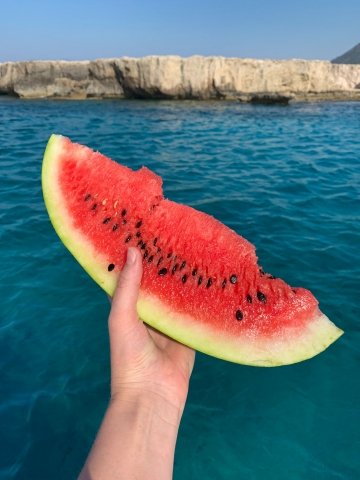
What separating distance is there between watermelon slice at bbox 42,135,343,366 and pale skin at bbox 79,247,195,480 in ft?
0.57

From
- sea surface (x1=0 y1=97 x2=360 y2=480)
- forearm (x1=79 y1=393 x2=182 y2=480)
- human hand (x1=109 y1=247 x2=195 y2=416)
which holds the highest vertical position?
human hand (x1=109 y1=247 x2=195 y2=416)

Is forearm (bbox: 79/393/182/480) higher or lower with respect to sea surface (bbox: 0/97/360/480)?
higher

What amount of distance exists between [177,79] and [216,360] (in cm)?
3140

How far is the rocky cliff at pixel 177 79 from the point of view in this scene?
31.2 m

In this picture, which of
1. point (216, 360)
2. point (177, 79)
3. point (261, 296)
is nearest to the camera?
point (261, 296)

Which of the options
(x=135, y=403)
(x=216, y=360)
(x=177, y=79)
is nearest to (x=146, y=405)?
(x=135, y=403)

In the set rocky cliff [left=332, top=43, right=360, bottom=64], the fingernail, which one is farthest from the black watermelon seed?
rocky cliff [left=332, top=43, right=360, bottom=64]

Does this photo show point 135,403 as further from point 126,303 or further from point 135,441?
point 126,303

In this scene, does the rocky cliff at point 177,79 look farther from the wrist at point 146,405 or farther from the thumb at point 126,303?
the wrist at point 146,405

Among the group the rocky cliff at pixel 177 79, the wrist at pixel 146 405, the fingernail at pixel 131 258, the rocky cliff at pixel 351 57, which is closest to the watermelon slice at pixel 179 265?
the fingernail at pixel 131 258

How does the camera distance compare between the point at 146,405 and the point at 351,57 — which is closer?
the point at 146,405

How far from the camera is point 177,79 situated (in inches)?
1236

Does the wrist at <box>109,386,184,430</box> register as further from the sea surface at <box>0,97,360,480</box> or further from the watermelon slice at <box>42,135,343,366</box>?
the sea surface at <box>0,97,360,480</box>

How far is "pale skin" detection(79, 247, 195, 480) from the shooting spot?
1.82m
